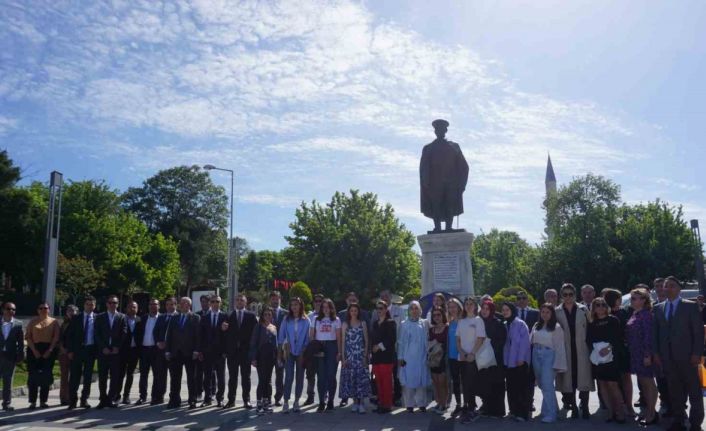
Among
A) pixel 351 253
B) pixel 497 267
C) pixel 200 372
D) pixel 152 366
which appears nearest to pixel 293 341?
pixel 200 372

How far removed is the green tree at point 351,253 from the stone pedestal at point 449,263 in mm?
25270

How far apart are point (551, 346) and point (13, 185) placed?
3895 cm

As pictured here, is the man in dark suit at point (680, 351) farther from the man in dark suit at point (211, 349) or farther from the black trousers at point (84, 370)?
the black trousers at point (84, 370)

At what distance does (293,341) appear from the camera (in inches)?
374

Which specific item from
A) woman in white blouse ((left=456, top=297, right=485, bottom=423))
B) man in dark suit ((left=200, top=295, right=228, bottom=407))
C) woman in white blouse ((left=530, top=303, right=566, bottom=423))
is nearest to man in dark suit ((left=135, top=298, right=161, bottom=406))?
man in dark suit ((left=200, top=295, right=228, bottom=407))

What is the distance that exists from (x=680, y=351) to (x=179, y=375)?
7536 mm

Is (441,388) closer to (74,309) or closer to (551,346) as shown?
(551,346)

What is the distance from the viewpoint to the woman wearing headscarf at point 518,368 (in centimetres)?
816

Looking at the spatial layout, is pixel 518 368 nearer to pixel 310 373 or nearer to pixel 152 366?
pixel 310 373

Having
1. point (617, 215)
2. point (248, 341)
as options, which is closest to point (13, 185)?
point (248, 341)

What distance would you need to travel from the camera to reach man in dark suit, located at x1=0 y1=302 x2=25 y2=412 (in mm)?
9422

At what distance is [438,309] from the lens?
903cm

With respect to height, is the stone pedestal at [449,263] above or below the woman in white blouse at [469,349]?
above

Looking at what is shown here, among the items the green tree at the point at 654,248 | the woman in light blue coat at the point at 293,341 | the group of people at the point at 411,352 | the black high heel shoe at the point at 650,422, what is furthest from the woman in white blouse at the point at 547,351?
the green tree at the point at 654,248
